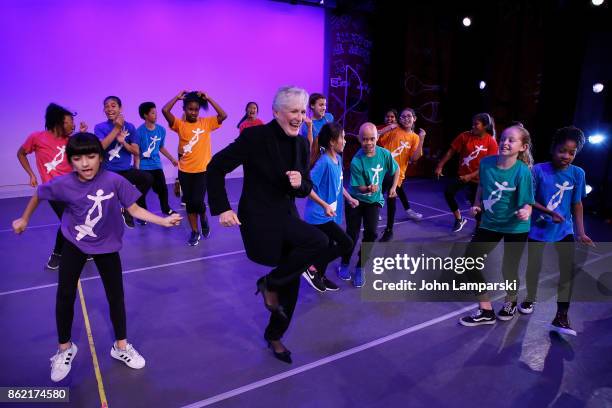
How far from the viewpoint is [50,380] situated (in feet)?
8.70

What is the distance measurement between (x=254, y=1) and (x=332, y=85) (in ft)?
9.25

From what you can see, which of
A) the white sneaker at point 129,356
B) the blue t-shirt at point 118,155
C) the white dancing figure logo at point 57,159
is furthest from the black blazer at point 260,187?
the blue t-shirt at point 118,155

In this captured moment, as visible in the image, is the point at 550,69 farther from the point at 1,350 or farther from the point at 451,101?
the point at 1,350

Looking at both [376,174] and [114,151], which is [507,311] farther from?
[114,151]

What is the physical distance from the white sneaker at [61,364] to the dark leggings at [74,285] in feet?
0.25

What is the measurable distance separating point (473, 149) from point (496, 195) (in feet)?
9.28

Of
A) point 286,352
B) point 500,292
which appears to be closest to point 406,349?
point 286,352

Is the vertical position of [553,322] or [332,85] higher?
[332,85]

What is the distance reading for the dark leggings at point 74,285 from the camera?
2.62 m

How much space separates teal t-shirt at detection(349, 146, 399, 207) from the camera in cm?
413

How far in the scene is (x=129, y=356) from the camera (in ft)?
9.18

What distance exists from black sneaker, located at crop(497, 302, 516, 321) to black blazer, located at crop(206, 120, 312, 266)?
7.00ft

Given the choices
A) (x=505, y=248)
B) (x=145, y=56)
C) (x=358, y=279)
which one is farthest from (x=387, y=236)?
(x=145, y=56)

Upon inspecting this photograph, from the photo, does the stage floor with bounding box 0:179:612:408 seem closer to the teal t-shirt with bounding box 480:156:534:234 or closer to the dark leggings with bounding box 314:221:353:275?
the dark leggings with bounding box 314:221:353:275
